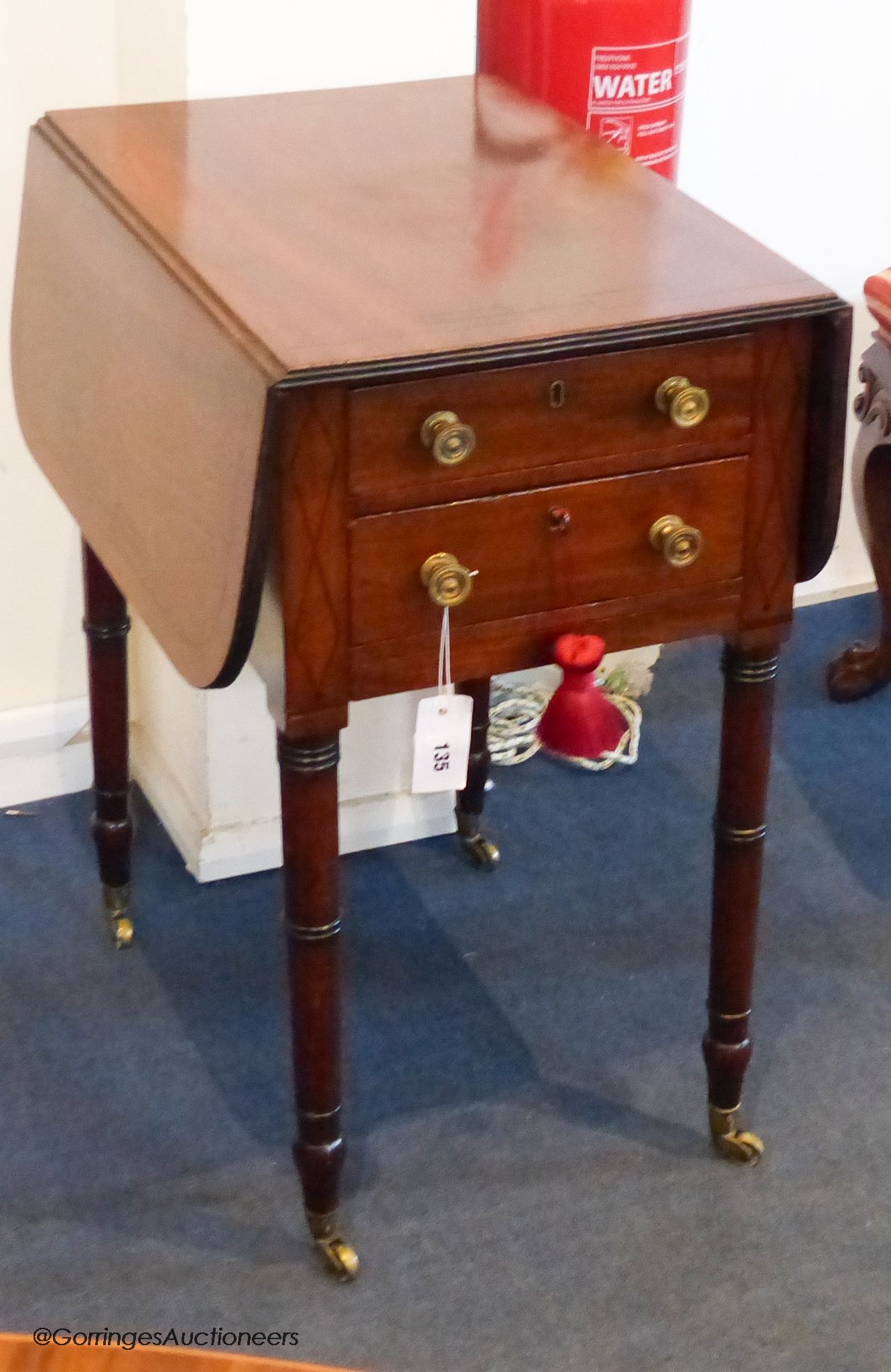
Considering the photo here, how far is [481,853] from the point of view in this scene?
2006mm

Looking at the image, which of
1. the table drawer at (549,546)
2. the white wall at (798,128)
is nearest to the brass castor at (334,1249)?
the table drawer at (549,546)

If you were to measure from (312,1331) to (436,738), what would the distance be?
20.8 inches

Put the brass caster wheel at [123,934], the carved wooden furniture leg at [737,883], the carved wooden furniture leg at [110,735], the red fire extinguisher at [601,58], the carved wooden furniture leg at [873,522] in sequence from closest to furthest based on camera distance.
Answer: the carved wooden furniture leg at [737,883] < the red fire extinguisher at [601,58] < the carved wooden furniture leg at [110,735] < the brass caster wheel at [123,934] < the carved wooden furniture leg at [873,522]

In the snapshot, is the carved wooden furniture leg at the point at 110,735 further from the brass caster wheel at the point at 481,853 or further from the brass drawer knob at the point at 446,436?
the brass drawer knob at the point at 446,436

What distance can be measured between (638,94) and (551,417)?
556 mm

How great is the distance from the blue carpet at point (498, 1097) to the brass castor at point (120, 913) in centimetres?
2

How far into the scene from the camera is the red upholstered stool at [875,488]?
203 cm

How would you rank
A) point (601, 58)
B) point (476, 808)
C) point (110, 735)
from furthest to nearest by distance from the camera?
point (476, 808) < point (110, 735) < point (601, 58)

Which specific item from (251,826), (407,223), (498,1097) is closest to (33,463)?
(251,826)

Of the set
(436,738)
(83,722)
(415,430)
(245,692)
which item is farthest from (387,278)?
(83,722)

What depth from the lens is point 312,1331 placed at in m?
1.44

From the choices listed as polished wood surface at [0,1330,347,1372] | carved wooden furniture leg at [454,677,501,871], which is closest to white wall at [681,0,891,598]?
carved wooden furniture leg at [454,677,501,871]

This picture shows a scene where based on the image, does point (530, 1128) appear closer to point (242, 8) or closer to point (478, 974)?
point (478, 974)

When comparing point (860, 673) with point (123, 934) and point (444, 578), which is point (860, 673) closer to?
point (123, 934)
